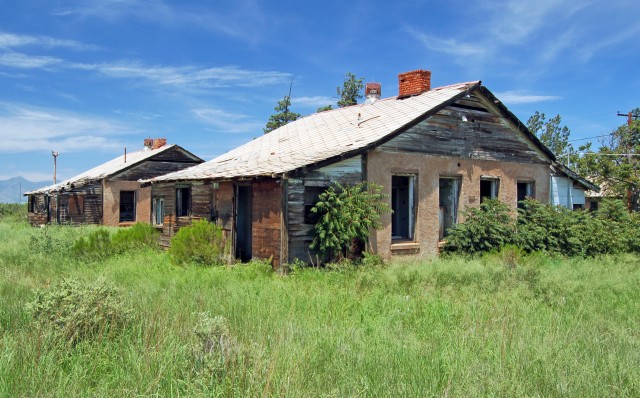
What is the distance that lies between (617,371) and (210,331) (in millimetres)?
3724

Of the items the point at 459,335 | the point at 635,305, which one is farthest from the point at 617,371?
the point at 635,305

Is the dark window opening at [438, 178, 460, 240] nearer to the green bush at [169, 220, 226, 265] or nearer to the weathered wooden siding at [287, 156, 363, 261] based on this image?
the weathered wooden siding at [287, 156, 363, 261]

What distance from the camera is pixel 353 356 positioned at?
468 centimetres

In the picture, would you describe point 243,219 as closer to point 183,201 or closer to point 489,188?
point 183,201

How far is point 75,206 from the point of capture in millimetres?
24484

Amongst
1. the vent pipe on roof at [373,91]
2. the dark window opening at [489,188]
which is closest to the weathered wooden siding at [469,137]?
the dark window opening at [489,188]

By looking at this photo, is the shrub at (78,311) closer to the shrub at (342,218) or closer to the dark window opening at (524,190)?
the shrub at (342,218)

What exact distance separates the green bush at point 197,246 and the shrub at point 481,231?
6339mm

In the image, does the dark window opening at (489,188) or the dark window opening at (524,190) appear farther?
the dark window opening at (524,190)

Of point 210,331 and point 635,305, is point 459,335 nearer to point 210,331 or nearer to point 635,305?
point 210,331

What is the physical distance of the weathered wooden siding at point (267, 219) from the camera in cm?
1097

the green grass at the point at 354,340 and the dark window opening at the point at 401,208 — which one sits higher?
the dark window opening at the point at 401,208

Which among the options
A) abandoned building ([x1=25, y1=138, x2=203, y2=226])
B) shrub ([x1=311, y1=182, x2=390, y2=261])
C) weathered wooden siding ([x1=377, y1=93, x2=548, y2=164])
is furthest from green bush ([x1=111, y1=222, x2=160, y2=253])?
abandoned building ([x1=25, y1=138, x2=203, y2=226])

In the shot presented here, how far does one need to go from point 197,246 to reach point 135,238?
3.92 meters
